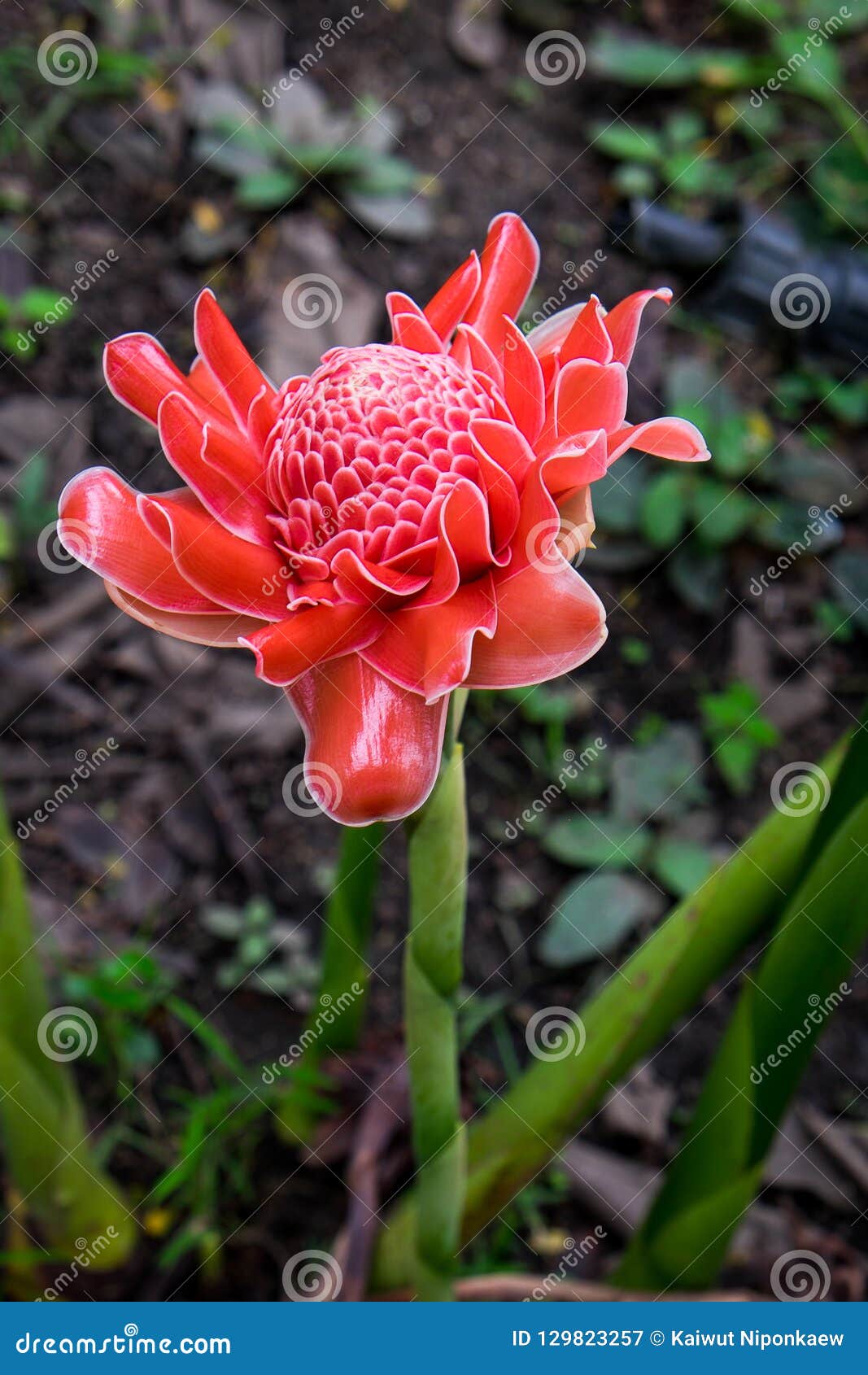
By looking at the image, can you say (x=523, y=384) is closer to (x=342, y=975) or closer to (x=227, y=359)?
(x=227, y=359)

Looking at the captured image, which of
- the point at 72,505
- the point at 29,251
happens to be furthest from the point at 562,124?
the point at 72,505

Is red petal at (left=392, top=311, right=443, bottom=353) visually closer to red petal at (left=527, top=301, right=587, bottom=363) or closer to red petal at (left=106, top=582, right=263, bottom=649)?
red petal at (left=527, top=301, right=587, bottom=363)

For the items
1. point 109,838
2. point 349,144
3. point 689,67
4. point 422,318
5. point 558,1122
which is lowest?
point 109,838

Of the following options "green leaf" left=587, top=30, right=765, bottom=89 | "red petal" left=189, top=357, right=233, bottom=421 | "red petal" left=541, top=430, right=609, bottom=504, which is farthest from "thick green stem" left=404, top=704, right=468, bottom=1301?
"green leaf" left=587, top=30, right=765, bottom=89

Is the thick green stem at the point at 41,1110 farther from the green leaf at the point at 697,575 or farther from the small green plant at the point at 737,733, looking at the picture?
the green leaf at the point at 697,575

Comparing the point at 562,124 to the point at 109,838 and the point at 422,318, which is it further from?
the point at 422,318

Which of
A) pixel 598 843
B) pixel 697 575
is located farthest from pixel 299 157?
pixel 598 843
